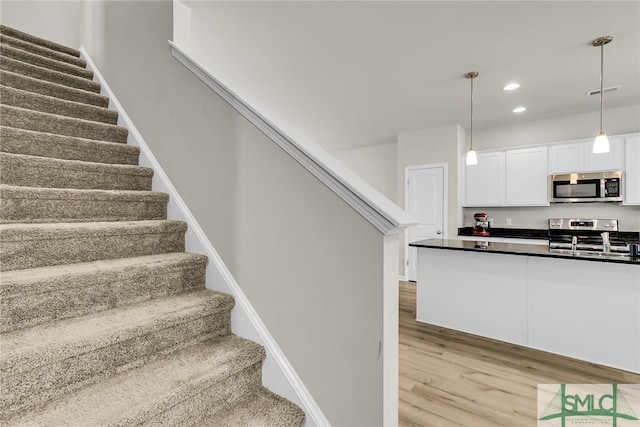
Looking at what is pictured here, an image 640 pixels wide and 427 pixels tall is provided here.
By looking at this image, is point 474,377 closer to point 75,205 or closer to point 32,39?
point 75,205

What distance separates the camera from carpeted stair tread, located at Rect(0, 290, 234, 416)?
922mm

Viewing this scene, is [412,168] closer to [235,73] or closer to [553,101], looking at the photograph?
[553,101]

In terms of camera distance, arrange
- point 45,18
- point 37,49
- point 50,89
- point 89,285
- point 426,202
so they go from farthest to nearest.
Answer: point 426,202, point 45,18, point 37,49, point 50,89, point 89,285

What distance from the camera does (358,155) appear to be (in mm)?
6801

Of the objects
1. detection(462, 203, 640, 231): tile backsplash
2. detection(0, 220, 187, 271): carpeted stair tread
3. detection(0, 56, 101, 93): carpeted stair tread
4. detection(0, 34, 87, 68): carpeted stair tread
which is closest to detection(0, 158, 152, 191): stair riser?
detection(0, 220, 187, 271): carpeted stair tread

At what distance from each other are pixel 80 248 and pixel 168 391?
33.3 inches

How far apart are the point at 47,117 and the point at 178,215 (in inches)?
41.3

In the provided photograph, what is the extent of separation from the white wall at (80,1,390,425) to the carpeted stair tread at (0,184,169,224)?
0.21 m

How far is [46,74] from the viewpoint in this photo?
2443 millimetres

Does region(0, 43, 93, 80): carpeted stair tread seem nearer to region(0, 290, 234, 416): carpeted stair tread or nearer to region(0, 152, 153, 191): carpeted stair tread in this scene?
region(0, 152, 153, 191): carpeted stair tread

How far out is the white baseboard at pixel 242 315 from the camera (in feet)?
4.14

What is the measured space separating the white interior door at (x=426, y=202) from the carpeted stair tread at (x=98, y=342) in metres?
4.47

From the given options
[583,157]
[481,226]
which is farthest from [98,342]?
[583,157]

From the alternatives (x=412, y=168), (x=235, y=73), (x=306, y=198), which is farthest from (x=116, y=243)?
(x=412, y=168)
